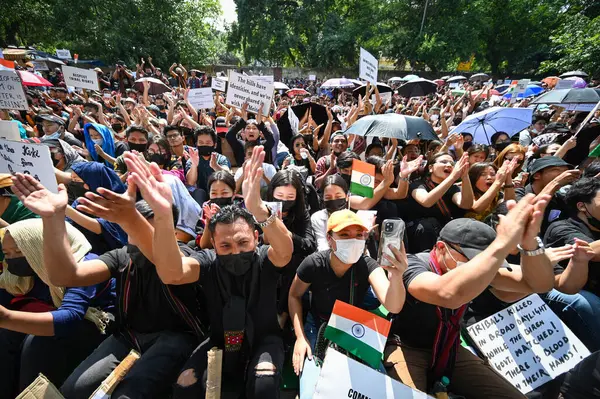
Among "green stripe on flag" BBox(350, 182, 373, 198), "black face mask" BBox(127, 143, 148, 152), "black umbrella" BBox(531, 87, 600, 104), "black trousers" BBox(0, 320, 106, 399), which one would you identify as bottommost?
"black trousers" BBox(0, 320, 106, 399)

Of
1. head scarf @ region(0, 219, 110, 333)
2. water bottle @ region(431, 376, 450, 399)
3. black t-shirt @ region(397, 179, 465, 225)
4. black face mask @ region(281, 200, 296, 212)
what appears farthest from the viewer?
black t-shirt @ region(397, 179, 465, 225)

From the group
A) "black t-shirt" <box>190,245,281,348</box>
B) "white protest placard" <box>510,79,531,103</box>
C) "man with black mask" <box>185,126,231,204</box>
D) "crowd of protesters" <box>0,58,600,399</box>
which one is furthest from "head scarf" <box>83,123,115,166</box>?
"white protest placard" <box>510,79,531,103</box>

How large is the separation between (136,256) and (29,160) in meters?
1.14

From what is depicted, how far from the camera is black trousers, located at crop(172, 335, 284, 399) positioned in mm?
2154

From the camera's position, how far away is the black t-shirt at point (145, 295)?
2.39 metres

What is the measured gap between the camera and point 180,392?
7.13ft

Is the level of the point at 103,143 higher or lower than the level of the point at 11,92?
lower

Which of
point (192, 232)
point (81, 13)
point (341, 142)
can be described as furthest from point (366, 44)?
point (192, 232)

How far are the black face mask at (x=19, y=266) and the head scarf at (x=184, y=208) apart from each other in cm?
127

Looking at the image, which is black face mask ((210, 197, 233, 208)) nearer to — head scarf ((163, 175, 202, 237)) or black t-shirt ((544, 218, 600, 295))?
head scarf ((163, 175, 202, 237))

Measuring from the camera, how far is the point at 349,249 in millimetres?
2393

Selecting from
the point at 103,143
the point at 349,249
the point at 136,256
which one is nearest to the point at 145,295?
the point at 136,256

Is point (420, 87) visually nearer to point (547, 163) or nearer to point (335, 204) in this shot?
point (547, 163)

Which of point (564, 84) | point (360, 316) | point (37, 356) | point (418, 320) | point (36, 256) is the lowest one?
point (37, 356)
